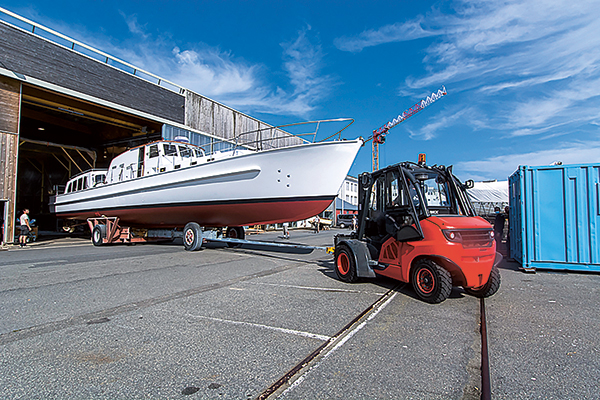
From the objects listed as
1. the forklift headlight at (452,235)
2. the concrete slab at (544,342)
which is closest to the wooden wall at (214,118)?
the forklift headlight at (452,235)

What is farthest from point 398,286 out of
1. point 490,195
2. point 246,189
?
point 490,195

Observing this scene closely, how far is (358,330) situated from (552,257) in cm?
586

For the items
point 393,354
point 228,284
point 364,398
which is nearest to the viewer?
point 364,398

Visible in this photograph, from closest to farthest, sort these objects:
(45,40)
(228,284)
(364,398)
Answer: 1. (364,398)
2. (228,284)
3. (45,40)

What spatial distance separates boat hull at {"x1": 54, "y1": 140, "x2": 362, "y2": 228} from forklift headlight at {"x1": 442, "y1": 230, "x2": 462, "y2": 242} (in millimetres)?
4178

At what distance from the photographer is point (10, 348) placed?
2633mm

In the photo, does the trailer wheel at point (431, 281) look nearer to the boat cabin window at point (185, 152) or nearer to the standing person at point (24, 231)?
the boat cabin window at point (185, 152)

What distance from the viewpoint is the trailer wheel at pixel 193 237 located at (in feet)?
31.0

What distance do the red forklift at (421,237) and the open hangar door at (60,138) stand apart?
14.5m

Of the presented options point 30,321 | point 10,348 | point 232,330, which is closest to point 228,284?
point 232,330

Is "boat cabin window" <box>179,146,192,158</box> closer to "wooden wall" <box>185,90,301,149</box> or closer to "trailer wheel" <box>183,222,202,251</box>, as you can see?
"trailer wheel" <box>183,222,202,251</box>

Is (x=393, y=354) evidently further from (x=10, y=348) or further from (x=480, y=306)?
(x=10, y=348)

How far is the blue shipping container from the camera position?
6340 mm

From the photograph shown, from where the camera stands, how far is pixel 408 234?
4289 mm
